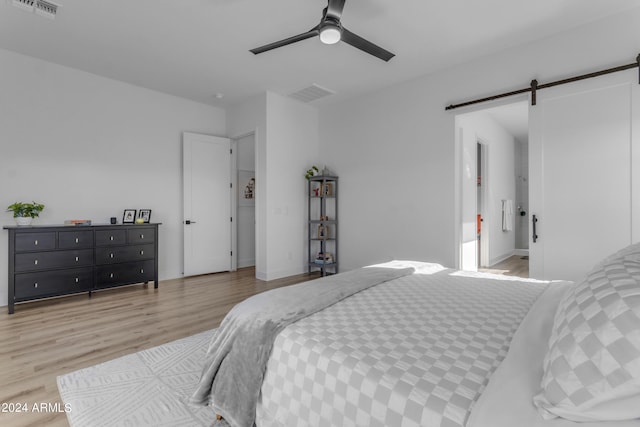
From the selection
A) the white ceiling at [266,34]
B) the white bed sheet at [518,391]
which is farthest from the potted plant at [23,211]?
the white bed sheet at [518,391]

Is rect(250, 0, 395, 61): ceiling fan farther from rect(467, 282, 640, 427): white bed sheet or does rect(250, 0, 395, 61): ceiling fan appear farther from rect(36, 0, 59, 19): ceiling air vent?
rect(467, 282, 640, 427): white bed sheet

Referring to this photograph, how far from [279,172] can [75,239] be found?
8.76ft

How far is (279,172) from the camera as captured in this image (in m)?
4.90

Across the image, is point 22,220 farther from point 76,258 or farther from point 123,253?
point 123,253

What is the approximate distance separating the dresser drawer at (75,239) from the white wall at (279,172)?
6.87 ft

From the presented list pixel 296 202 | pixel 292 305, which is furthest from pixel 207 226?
pixel 292 305

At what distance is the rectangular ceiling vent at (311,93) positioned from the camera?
15.0 ft

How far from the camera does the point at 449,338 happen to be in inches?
44.3

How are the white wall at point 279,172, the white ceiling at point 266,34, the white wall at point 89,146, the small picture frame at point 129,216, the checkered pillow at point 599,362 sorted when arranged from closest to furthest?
1. the checkered pillow at point 599,362
2. the white ceiling at point 266,34
3. the white wall at point 89,146
4. the small picture frame at point 129,216
5. the white wall at point 279,172

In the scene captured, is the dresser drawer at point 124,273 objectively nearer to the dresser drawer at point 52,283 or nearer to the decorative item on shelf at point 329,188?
the dresser drawer at point 52,283

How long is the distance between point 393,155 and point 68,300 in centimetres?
437

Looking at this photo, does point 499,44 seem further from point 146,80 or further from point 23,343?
point 23,343

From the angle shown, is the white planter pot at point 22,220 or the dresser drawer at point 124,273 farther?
the dresser drawer at point 124,273

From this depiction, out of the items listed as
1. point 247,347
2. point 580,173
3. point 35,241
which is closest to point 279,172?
point 35,241
